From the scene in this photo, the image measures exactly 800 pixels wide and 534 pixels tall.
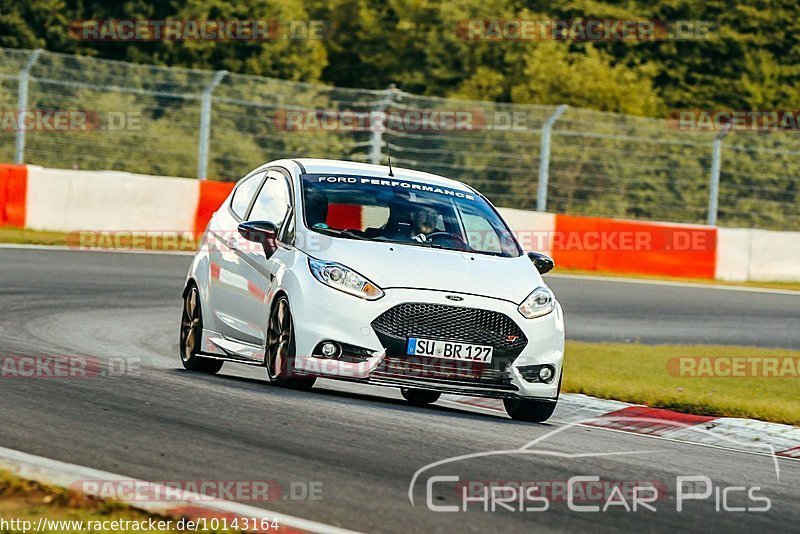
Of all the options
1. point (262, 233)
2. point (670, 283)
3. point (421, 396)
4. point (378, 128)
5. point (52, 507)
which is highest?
point (378, 128)

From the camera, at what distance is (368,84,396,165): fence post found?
2634 cm

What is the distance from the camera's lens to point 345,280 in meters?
8.91

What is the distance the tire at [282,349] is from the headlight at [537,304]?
1389 mm

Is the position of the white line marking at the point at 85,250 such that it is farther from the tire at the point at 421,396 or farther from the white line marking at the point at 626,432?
the white line marking at the point at 626,432

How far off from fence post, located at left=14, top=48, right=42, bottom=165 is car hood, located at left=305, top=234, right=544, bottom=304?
1605cm

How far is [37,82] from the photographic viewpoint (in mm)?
25297

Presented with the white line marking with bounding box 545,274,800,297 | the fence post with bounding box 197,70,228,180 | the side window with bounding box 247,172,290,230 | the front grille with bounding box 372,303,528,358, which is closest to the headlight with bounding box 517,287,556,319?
the front grille with bounding box 372,303,528,358

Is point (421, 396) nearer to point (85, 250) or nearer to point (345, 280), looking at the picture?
point (345, 280)

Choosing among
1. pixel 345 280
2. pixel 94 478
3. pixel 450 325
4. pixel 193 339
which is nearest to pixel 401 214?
pixel 345 280

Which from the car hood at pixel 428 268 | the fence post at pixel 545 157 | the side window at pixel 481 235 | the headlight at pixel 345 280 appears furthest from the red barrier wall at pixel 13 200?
the headlight at pixel 345 280

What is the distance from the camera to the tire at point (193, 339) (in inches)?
424

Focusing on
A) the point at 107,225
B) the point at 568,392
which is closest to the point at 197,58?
the point at 107,225

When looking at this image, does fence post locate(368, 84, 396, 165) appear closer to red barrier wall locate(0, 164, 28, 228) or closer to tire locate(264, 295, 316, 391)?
red barrier wall locate(0, 164, 28, 228)

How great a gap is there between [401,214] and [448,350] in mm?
1401
